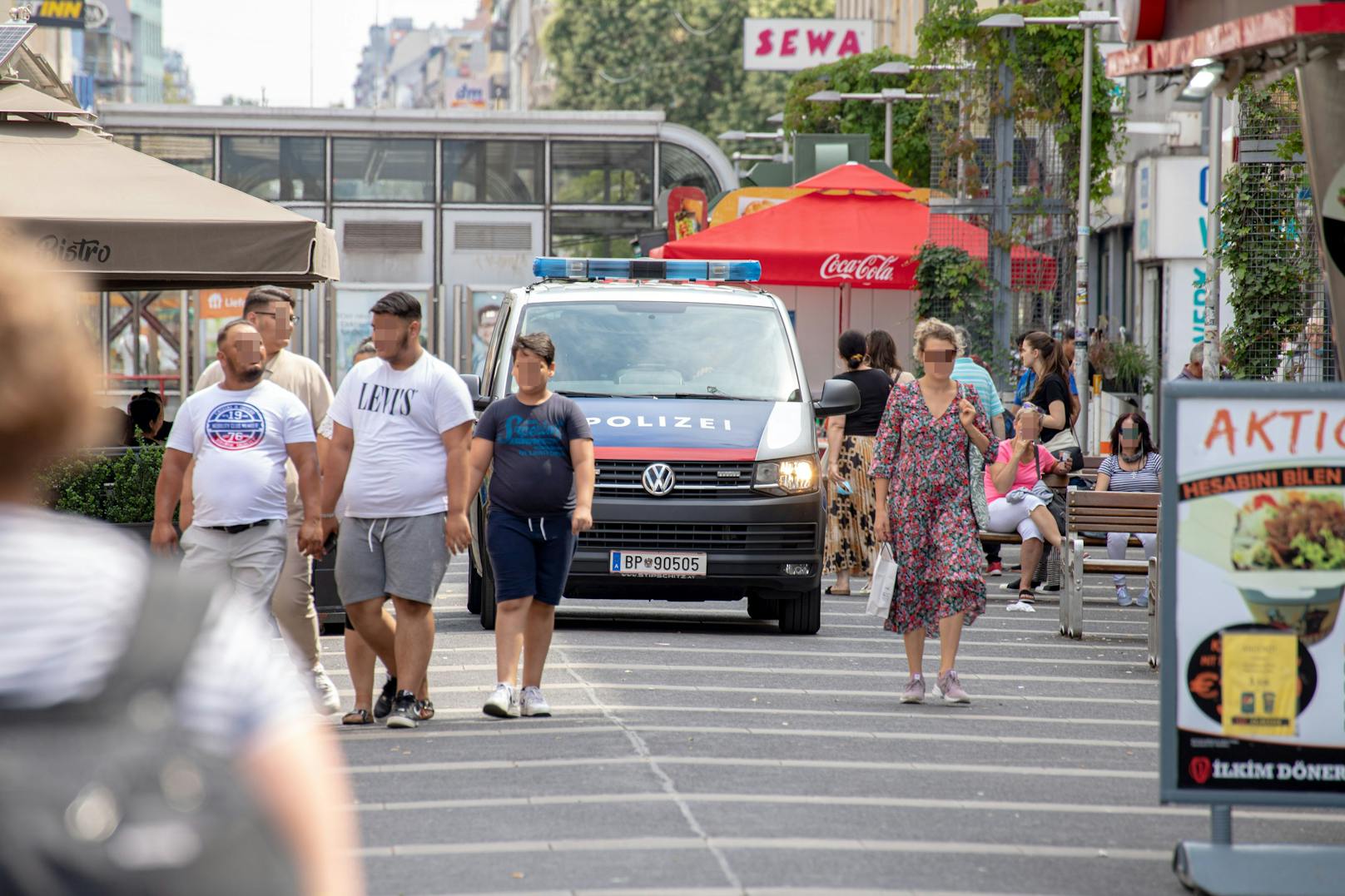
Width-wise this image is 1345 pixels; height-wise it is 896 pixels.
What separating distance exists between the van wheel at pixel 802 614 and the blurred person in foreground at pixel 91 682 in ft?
34.3

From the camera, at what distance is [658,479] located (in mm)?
12242

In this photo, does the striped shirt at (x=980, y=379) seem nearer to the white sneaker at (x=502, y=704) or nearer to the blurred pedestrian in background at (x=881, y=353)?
the blurred pedestrian in background at (x=881, y=353)

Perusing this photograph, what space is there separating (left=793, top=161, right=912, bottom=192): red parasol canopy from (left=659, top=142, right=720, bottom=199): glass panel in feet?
24.5

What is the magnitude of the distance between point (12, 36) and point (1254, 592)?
28.1 feet

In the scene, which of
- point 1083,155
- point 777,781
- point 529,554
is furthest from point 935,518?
point 1083,155

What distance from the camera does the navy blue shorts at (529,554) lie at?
361 inches

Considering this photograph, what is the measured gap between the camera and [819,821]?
6828mm

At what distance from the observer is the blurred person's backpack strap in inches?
76.0

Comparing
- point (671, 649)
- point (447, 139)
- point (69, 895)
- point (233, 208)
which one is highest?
point (447, 139)

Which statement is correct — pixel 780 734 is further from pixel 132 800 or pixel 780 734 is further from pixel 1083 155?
pixel 1083 155

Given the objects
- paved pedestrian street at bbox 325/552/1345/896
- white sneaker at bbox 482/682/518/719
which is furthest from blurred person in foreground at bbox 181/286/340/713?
white sneaker at bbox 482/682/518/719

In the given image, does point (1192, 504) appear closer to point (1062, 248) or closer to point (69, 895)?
point (69, 895)

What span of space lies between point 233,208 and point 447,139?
817 inches

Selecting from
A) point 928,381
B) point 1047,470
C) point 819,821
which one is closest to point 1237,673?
point 819,821
